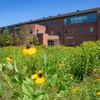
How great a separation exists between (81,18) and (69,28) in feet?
14.1

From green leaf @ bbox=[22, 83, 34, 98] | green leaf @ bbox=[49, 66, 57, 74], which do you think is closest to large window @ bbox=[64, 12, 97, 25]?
green leaf @ bbox=[49, 66, 57, 74]

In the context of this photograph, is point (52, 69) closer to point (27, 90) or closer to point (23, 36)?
point (27, 90)

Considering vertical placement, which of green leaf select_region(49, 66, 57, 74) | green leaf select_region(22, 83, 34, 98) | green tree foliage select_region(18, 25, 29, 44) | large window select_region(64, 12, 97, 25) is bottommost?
green leaf select_region(22, 83, 34, 98)

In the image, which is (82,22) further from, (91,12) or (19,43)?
(19,43)

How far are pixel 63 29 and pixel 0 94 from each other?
3986 centimetres

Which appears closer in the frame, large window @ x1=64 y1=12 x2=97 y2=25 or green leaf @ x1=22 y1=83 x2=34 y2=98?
green leaf @ x1=22 y1=83 x2=34 y2=98

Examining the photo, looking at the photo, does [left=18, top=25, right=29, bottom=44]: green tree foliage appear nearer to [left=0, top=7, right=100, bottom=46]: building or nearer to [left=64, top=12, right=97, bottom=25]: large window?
[left=0, top=7, right=100, bottom=46]: building

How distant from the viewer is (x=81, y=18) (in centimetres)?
3878

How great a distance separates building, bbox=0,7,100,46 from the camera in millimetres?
36681

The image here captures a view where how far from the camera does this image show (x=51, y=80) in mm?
1407

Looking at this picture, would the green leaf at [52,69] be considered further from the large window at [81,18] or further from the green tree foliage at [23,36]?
the large window at [81,18]

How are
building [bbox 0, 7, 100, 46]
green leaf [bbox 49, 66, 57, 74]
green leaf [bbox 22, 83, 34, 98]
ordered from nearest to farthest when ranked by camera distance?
1. green leaf [bbox 22, 83, 34, 98]
2. green leaf [bbox 49, 66, 57, 74]
3. building [bbox 0, 7, 100, 46]

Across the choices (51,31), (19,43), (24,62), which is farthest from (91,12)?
(24,62)

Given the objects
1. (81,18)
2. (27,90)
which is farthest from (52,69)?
(81,18)
